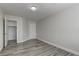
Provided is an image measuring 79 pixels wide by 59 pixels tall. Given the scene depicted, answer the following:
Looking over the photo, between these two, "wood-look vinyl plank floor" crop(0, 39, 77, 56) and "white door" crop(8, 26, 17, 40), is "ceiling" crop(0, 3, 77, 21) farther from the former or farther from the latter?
"white door" crop(8, 26, 17, 40)

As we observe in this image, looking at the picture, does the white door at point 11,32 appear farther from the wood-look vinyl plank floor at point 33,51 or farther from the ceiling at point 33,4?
the ceiling at point 33,4

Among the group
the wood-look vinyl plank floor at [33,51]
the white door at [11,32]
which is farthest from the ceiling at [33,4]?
the white door at [11,32]

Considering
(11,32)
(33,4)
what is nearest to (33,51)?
(33,4)

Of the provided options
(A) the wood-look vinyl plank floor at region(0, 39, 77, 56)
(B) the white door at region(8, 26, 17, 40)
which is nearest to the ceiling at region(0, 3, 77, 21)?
(A) the wood-look vinyl plank floor at region(0, 39, 77, 56)

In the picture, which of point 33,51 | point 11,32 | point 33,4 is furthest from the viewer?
point 11,32

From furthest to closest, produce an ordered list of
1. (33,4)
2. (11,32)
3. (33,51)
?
(11,32)
(33,51)
(33,4)

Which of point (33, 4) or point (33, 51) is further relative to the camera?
point (33, 51)

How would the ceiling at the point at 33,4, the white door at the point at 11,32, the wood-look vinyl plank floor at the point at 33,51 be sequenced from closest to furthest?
the ceiling at the point at 33,4 < the wood-look vinyl plank floor at the point at 33,51 < the white door at the point at 11,32

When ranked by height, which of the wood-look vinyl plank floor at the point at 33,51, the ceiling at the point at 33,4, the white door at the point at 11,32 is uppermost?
the ceiling at the point at 33,4

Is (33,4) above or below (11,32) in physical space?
above

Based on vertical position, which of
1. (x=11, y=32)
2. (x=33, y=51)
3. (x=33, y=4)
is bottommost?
(x=33, y=51)

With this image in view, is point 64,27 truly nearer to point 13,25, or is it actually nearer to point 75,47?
point 75,47

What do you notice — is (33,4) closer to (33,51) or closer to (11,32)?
(33,51)

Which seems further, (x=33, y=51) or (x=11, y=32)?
(x=11, y=32)
